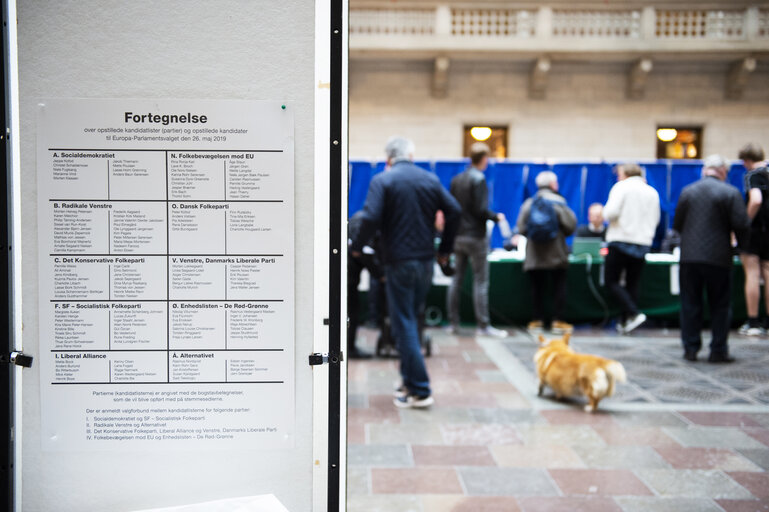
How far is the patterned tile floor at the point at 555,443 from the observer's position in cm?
386

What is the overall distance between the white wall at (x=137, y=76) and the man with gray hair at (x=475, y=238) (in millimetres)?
6070

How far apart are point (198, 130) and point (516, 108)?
16.5m

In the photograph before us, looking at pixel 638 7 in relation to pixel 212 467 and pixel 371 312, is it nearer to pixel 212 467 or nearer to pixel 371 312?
pixel 371 312

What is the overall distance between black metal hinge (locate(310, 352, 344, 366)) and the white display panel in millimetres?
78

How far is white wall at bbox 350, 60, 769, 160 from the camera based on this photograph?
693 inches

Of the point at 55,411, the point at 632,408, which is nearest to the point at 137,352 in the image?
the point at 55,411

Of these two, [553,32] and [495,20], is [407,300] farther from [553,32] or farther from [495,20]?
[553,32]

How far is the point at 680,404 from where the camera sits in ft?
19.0

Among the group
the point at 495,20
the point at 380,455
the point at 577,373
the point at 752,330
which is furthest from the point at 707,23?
the point at 380,455

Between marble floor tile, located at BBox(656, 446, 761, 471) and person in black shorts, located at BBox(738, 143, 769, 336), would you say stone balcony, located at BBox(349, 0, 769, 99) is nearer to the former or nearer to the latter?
person in black shorts, located at BBox(738, 143, 769, 336)

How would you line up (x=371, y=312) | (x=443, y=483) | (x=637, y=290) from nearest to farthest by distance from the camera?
1. (x=443, y=483)
2. (x=371, y=312)
3. (x=637, y=290)

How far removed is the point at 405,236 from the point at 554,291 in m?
4.54

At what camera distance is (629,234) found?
8773mm

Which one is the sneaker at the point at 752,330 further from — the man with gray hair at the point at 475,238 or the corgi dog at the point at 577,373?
the corgi dog at the point at 577,373
